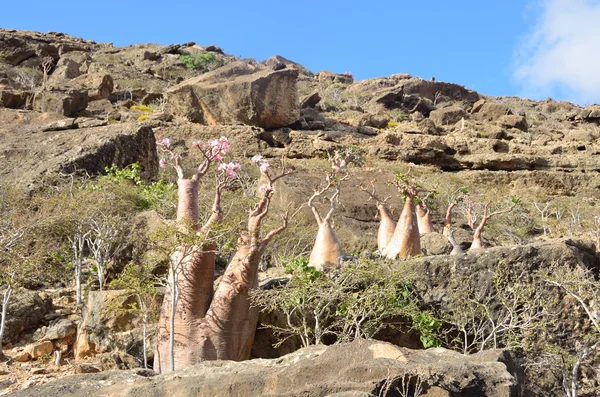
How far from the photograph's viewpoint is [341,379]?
3.64m

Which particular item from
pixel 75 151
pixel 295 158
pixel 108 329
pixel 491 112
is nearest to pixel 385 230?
pixel 108 329

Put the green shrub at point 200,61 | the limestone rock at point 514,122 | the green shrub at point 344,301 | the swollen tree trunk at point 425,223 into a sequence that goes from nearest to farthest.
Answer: the green shrub at point 344,301 → the swollen tree trunk at point 425,223 → the limestone rock at point 514,122 → the green shrub at point 200,61

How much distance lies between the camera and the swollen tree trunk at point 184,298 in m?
6.55

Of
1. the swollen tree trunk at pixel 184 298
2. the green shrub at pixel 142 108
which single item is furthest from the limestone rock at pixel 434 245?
the green shrub at pixel 142 108

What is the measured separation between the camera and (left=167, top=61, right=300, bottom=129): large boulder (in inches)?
936

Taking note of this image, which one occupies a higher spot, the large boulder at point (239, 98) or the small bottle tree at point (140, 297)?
the large boulder at point (239, 98)

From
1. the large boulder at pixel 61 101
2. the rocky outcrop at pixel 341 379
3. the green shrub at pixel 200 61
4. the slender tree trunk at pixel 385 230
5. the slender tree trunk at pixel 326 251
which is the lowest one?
the rocky outcrop at pixel 341 379

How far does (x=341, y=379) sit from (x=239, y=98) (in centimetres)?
2085

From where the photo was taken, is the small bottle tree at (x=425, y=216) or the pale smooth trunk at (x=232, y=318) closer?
the pale smooth trunk at (x=232, y=318)

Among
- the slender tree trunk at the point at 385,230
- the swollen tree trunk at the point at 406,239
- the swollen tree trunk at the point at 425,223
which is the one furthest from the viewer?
the swollen tree trunk at the point at 425,223

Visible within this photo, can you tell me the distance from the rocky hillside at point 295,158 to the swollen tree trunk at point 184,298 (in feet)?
1.83

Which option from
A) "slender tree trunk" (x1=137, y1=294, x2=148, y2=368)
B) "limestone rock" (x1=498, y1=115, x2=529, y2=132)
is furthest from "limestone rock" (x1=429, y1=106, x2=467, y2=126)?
"slender tree trunk" (x1=137, y1=294, x2=148, y2=368)

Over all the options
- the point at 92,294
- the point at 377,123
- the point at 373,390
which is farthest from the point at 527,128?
the point at 373,390

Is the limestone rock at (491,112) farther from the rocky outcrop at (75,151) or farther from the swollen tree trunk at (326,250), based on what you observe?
the swollen tree trunk at (326,250)
